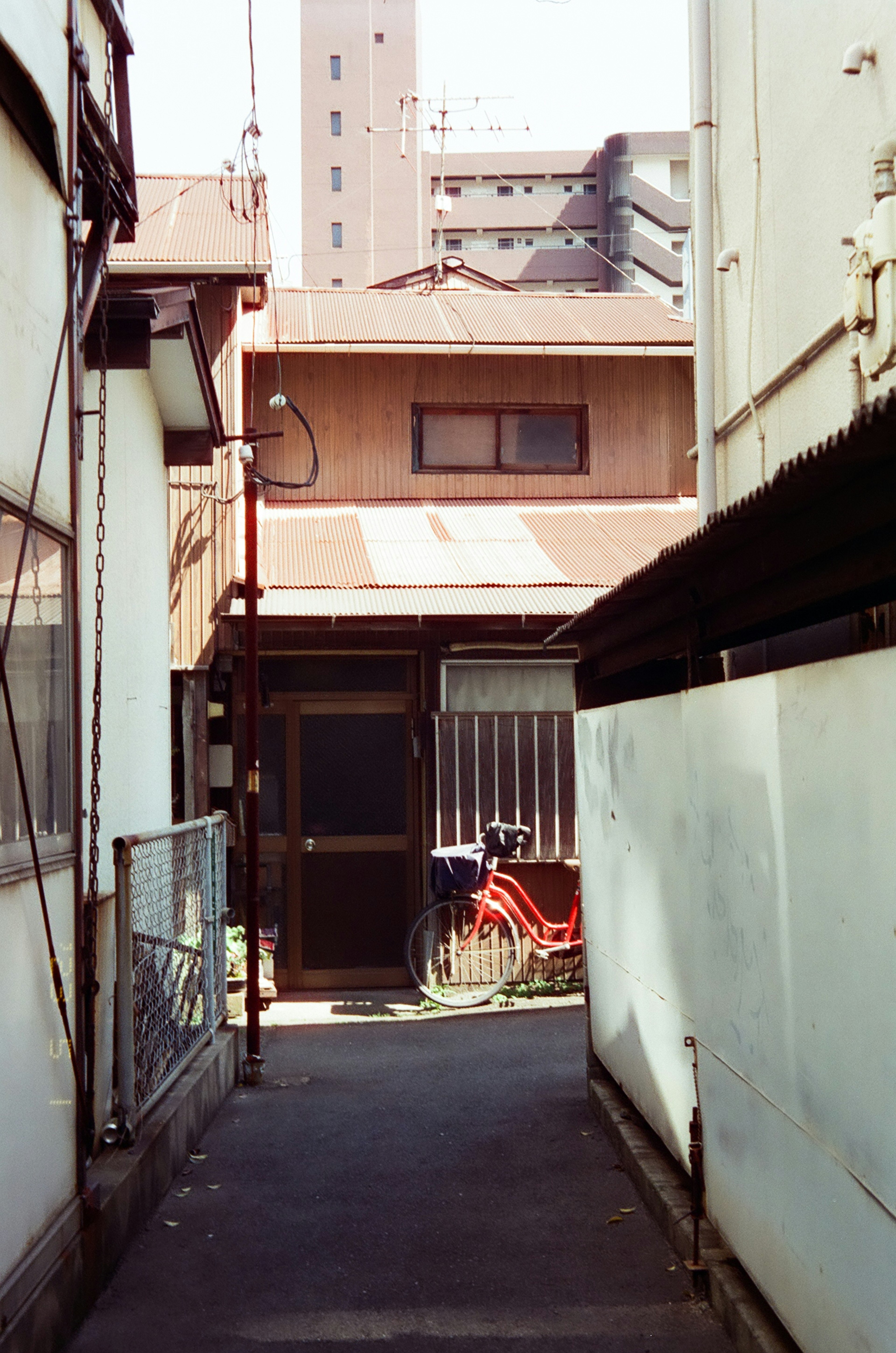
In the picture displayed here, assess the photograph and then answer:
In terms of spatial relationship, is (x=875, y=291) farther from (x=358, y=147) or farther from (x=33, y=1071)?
(x=358, y=147)

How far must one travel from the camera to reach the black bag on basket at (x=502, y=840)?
1120cm

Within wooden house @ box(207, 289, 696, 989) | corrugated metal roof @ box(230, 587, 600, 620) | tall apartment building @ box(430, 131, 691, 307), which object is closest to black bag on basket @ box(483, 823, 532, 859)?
wooden house @ box(207, 289, 696, 989)

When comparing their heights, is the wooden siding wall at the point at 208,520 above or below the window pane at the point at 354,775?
above

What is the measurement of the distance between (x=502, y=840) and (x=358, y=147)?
55.6m

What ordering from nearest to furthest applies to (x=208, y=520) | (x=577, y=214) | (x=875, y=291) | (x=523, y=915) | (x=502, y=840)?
(x=875, y=291)
(x=502, y=840)
(x=523, y=915)
(x=208, y=520)
(x=577, y=214)

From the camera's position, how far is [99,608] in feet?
16.8

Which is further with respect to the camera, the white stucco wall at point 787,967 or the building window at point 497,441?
the building window at point 497,441

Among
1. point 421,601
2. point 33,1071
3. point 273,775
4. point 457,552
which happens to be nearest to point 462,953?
point 273,775

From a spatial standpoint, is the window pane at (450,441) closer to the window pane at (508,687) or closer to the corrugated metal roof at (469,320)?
the corrugated metal roof at (469,320)

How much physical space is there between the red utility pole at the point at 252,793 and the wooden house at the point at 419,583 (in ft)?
4.88

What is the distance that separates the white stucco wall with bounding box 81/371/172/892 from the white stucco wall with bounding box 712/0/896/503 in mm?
3230

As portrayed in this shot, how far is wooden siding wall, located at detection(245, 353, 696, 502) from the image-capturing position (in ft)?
44.8

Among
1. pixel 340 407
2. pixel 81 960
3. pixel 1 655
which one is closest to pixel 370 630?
pixel 340 407

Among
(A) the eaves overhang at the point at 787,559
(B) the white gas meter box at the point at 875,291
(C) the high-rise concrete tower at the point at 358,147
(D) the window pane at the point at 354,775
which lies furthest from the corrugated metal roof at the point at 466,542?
(C) the high-rise concrete tower at the point at 358,147
